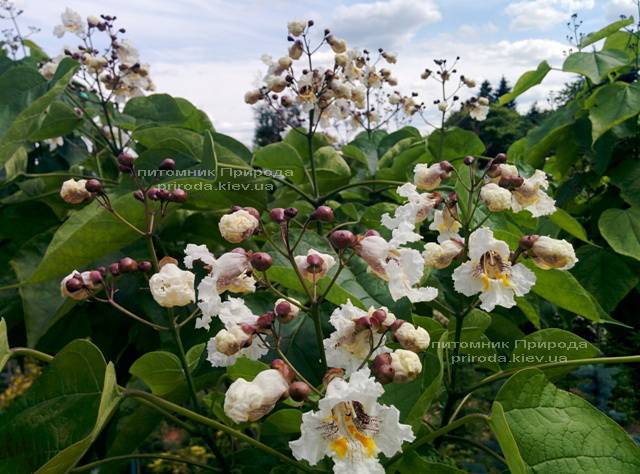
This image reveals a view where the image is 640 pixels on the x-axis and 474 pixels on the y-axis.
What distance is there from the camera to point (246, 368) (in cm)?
92

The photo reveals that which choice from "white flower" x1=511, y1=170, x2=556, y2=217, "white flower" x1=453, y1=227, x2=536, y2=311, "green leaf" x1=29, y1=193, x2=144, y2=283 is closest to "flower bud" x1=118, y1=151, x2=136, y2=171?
"green leaf" x1=29, y1=193, x2=144, y2=283

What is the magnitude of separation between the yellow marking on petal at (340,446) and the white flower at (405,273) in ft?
0.79

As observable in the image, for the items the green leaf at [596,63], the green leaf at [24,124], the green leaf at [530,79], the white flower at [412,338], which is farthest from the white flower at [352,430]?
the green leaf at [530,79]

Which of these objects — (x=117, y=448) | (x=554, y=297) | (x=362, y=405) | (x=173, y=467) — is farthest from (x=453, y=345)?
(x=173, y=467)

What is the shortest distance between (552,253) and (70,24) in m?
2.08

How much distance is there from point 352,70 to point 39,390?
1.52 metres

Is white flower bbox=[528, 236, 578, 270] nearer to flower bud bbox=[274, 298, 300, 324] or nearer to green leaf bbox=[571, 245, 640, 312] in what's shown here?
flower bud bbox=[274, 298, 300, 324]

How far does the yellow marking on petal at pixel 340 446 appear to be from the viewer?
2.28 ft

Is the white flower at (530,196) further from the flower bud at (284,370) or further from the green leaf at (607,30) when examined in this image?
the green leaf at (607,30)

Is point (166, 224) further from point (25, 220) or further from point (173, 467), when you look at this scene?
point (173, 467)

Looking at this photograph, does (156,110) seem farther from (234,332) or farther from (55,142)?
(234,332)

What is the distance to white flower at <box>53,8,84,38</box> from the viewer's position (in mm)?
2189

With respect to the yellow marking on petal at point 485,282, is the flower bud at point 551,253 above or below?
above

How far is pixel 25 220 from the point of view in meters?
1.70
